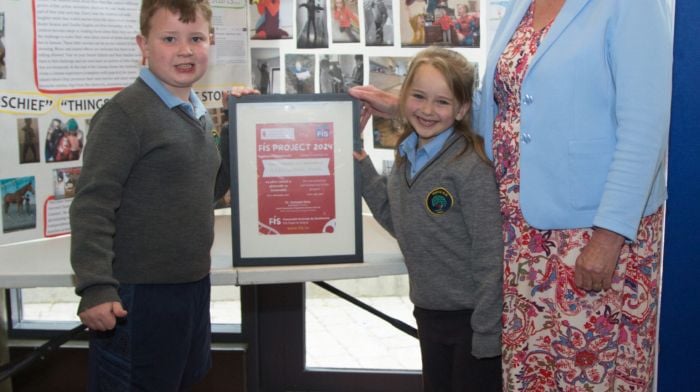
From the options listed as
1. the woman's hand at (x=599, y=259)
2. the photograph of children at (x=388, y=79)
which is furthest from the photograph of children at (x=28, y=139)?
the woman's hand at (x=599, y=259)

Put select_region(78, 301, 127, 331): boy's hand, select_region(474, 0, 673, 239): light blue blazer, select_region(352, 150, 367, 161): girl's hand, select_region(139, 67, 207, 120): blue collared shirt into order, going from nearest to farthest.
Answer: select_region(474, 0, 673, 239): light blue blazer
select_region(78, 301, 127, 331): boy's hand
select_region(139, 67, 207, 120): blue collared shirt
select_region(352, 150, 367, 161): girl's hand

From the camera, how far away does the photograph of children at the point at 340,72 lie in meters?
2.41

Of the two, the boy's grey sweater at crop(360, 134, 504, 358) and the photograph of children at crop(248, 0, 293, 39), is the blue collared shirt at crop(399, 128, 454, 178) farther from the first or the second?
the photograph of children at crop(248, 0, 293, 39)

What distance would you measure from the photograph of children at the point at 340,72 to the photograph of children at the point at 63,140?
2.33 ft

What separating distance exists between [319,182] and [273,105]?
0.22 m

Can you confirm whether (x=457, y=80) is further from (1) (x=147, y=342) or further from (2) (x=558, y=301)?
(1) (x=147, y=342)

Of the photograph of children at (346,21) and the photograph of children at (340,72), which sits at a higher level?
the photograph of children at (346,21)

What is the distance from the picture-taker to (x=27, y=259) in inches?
80.4

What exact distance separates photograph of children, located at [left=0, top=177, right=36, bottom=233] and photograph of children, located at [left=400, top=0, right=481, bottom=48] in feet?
3.76

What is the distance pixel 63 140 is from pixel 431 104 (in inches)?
42.3

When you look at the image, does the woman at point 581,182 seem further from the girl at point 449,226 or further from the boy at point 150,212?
the boy at point 150,212

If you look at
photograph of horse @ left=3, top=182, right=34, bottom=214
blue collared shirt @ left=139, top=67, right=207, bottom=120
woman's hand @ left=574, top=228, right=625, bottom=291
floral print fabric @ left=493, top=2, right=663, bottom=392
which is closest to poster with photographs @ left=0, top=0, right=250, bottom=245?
photograph of horse @ left=3, top=182, right=34, bottom=214

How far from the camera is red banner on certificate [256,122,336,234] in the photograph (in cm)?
195

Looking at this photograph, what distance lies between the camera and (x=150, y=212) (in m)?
1.73
